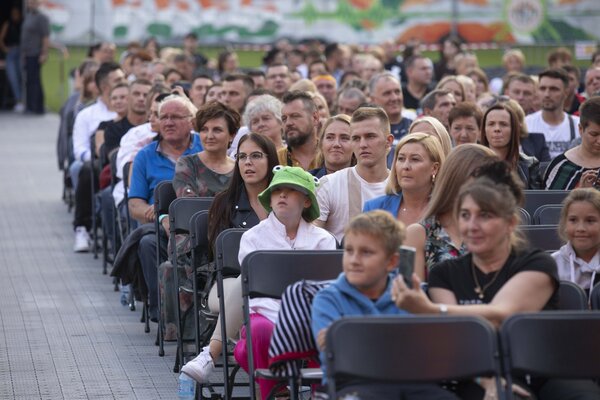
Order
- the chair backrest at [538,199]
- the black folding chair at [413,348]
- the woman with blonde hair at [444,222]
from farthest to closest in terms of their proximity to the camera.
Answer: the chair backrest at [538,199] < the woman with blonde hair at [444,222] < the black folding chair at [413,348]

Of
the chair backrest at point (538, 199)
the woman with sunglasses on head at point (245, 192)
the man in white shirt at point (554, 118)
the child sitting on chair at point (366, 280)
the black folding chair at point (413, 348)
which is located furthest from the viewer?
the man in white shirt at point (554, 118)

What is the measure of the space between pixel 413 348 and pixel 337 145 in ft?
13.5

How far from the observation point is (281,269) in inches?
264

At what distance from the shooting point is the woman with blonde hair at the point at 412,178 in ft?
24.3

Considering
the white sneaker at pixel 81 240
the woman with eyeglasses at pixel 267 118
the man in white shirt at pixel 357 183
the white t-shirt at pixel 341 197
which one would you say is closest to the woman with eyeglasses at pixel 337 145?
the man in white shirt at pixel 357 183

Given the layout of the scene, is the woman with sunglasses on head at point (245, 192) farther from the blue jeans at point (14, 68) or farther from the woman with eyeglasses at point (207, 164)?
A: the blue jeans at point (14, 68)

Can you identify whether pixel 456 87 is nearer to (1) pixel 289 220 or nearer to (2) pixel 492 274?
(1) pixel 289 220

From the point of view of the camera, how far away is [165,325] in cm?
912

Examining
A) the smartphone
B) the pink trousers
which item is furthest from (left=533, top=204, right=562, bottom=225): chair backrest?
the smartphone

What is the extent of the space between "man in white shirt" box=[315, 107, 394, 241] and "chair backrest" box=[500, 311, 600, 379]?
307cm

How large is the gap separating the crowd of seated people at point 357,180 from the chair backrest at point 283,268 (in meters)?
0.27

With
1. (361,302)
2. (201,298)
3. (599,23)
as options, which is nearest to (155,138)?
(201,298)

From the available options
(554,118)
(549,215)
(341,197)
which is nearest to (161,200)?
(341,197)

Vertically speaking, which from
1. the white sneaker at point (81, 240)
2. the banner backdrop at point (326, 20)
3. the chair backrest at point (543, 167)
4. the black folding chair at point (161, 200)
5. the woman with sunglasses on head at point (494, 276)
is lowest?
the white sneaker at point (81, 240)
